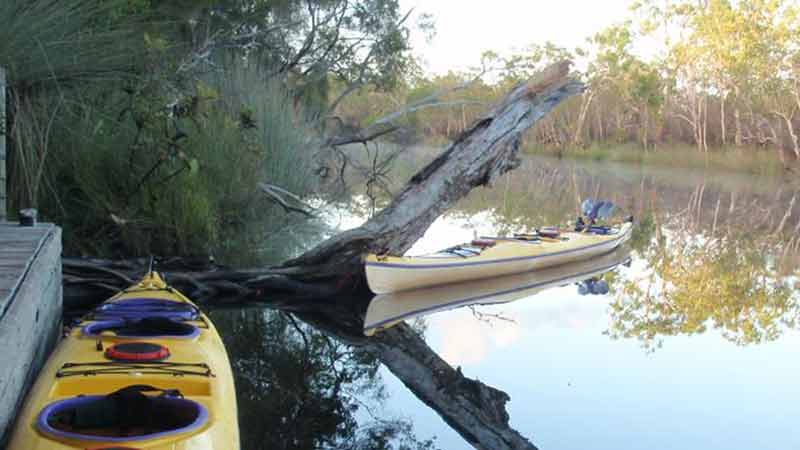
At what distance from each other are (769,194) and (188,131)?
16.2 meters

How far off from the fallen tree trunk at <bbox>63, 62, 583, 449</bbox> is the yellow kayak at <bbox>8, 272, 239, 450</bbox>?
1.55 meters

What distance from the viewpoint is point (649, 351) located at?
612cm

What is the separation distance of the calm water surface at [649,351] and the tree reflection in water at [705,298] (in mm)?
14

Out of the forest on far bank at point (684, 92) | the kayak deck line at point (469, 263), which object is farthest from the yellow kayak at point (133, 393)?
the forest on far bank at point (684, 92)

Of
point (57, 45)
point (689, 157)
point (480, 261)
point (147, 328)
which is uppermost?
point (57, 45)

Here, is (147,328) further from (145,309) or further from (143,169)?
(143,169)

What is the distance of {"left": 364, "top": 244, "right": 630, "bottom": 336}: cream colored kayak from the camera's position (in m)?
6.59

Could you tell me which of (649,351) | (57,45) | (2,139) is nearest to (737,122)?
(649,351)

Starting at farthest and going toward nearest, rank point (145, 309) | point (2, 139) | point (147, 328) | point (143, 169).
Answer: point (143, 169)
point (2, 139)
point (145, 309)
point (147, 328)

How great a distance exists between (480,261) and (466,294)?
0.39m

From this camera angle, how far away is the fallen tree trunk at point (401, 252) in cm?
481

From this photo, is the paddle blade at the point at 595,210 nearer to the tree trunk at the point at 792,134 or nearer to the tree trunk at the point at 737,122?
the tree trunk at the point at 792,134

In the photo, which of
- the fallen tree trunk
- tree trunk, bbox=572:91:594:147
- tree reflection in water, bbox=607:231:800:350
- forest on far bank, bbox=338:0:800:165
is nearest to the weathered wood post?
the fallen tree trunk

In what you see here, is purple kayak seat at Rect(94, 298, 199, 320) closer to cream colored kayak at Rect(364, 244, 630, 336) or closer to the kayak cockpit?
the kayak cockpit
